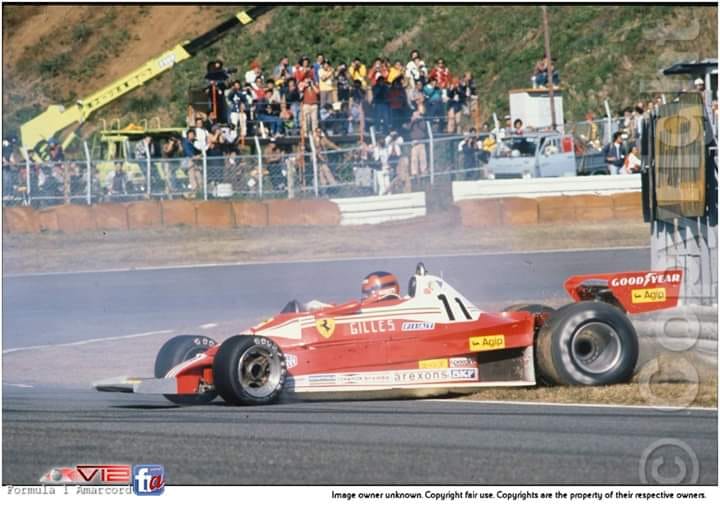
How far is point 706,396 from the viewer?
761 cm

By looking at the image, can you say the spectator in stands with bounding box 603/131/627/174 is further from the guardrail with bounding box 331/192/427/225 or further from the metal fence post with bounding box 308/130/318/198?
the metal fence post with bounding box 308/130/318/198

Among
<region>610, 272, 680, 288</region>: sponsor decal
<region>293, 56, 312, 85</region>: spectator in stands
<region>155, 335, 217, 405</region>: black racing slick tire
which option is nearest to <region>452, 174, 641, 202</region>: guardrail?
<region>293, 56, 312, 85</region>: spectator in stands

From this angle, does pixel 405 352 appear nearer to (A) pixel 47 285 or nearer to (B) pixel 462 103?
(A) pixel 47 285

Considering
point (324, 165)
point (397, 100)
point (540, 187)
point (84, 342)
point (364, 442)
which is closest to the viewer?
point (364, 442)

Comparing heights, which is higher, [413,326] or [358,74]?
[358,74]

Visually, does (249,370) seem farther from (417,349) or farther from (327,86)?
(327,86)

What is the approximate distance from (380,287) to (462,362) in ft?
2.50

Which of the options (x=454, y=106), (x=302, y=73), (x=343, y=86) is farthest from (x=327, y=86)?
(x=454, y=106)

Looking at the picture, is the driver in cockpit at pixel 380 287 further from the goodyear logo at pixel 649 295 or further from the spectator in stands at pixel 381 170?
the spectator in stands at pixel 381 170

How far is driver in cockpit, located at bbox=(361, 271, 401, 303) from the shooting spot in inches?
325

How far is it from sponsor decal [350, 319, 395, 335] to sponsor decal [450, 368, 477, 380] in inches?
19.8

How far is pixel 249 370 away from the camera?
300 inches

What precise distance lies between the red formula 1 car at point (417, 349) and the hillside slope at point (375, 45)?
16.9m

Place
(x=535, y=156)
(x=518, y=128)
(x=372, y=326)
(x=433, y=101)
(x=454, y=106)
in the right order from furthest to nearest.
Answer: (x=518, y=128) → (x=535, y=156) → (x=454, y=106) → (x=433, y=101) → (x=372, y=326)
